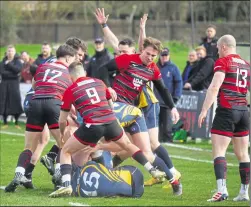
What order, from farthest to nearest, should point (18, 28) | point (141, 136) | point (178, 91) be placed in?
point (18, 28), point (178, 91), point (141, 136)

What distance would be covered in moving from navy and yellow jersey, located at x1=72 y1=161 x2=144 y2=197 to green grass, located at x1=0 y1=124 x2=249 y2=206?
0.21 meters

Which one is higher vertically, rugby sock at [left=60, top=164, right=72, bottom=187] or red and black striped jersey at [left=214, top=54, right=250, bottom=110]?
red and black striped jersey at [left=214, top=54, right=250, bottom=110]

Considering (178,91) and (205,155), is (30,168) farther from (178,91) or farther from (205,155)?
(178,91)

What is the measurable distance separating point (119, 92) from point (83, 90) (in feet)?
4.79

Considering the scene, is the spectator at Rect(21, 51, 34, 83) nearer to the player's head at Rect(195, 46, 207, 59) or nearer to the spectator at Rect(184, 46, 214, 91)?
the spectator at Rect(184, 46, 214, 91)

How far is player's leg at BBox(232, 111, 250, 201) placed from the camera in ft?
38.7

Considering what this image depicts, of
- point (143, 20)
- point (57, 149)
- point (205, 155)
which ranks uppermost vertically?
point (143, 20)

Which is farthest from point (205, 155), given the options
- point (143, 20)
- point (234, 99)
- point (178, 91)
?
point (234, 99)

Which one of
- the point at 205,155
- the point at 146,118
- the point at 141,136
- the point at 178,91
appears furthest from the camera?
the point at 178,91

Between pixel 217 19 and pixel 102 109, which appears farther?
pixel 217 19

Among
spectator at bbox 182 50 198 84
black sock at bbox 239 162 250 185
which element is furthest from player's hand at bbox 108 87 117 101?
spectator at bbox 182 50 198 84

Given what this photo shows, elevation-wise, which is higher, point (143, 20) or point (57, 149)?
point (143, 20)

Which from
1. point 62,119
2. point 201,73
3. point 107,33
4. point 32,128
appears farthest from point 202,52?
point 62,119

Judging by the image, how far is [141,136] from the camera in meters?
12.6
